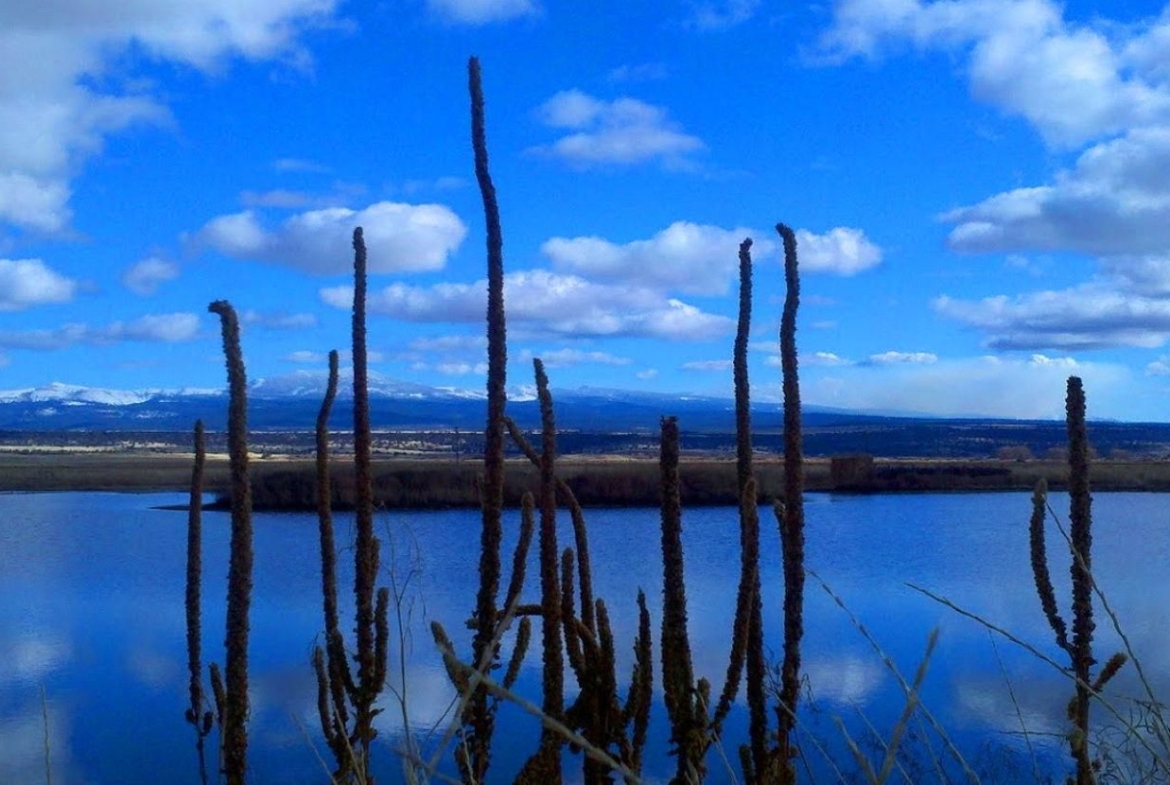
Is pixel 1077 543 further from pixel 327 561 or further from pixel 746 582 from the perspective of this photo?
pixel 327 561

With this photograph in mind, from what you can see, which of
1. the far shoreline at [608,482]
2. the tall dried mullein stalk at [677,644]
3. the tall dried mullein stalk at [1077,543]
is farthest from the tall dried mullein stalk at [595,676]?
the far shoreline at [608,482]

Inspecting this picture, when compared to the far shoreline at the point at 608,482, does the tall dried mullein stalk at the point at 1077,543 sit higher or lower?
higher

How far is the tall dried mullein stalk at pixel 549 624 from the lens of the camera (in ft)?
16.7

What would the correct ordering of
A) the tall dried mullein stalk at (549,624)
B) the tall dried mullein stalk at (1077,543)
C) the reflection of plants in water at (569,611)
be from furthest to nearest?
1. the tall dried mullein stalk at (549,624)
2. the reflection of plants in water at (569,611)
3. the tall dried mullein stalk at (1077,543)

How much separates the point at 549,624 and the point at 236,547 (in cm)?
135

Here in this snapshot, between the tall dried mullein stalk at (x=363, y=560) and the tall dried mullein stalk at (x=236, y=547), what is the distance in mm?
594

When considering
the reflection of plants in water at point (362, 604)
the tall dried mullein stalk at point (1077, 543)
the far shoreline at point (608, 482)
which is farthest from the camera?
the far shoreline at point (608, 482)

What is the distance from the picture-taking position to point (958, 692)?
42.7 feet

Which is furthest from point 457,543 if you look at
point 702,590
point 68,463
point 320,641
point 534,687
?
point 68,463

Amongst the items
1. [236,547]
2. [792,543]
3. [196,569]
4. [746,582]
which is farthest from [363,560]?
[196,569]

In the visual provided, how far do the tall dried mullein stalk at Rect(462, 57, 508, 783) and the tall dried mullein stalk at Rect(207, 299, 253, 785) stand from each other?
0.94m

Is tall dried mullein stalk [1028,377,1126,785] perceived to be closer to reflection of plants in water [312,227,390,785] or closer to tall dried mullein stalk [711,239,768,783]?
tall dried mullein stalk [711,239,768,783]

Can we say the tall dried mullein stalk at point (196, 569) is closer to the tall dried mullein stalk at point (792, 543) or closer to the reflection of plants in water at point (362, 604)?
the reflection of plants in water at point (362, 604)

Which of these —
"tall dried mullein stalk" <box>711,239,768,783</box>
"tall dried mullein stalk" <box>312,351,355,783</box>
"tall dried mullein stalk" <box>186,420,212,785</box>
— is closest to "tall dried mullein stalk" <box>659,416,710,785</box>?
"tall dried mullein stalk" <box>711,239,768,783</box>
